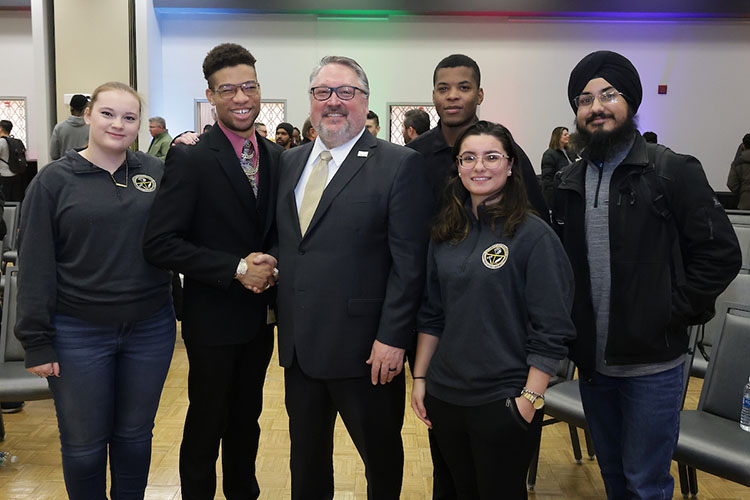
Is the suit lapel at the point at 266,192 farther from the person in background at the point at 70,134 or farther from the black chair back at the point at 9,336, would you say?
the person in background at the point at 70,134

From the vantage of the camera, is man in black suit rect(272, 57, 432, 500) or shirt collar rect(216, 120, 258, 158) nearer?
man in black suit rect(272, 57, 432, 500)

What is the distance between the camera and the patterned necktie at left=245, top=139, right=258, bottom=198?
2.25 meters

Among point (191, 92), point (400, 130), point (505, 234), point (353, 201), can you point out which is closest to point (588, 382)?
point (505, 234)

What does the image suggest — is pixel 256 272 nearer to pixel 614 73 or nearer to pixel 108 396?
pixel 108 396

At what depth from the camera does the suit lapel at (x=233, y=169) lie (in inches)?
85.4

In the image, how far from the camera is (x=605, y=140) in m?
1.90

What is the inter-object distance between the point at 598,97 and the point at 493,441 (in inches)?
41.8

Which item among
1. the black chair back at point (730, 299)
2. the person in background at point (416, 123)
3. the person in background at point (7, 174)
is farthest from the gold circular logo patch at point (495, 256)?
the person in background at point (7, 174)

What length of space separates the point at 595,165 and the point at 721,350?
1.21 meters

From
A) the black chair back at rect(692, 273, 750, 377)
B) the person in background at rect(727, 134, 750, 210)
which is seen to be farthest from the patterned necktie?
the person in background at rect(727, 134, 750, 210)

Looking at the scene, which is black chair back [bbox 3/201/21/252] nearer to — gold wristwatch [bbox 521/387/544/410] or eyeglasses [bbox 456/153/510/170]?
eyeglasses [bbox 456/153/510/170]

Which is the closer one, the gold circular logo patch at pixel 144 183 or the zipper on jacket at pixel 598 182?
the zipper on jacket at pixel 598 182

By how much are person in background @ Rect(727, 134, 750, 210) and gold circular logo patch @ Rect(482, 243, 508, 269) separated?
9.47m

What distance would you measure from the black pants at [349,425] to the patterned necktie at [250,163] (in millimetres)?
666
